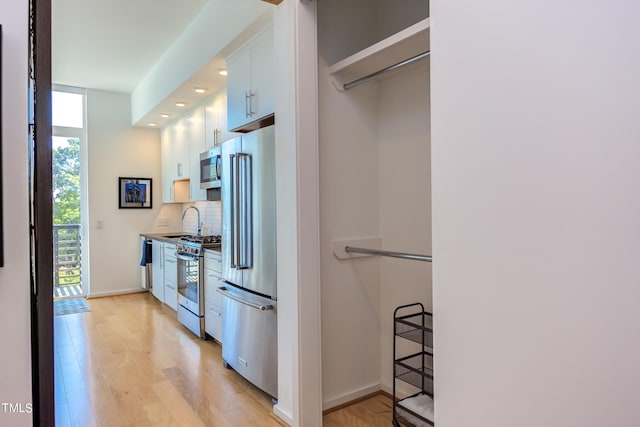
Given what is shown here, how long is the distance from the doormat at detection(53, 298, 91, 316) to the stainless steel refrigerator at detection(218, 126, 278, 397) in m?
2.88

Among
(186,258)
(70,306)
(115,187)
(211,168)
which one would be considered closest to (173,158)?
(115,187)

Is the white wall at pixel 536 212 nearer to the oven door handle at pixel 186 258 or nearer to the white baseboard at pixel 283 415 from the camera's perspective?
the white baseboard at pixel 283 415

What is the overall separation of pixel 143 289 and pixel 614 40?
605 centimetres

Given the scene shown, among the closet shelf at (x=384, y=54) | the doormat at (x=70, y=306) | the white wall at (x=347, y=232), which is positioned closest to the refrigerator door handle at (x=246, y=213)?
the white wall at (x=347, y=232)

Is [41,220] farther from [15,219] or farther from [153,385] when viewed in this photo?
[153,385]

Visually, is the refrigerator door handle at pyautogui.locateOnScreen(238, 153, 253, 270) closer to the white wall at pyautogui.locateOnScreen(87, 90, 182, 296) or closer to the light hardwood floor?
the light hardwood floor

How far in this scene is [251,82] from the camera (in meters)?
2.77

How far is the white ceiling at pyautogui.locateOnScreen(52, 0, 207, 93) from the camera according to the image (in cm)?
325

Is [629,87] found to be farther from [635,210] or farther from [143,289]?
[143,289]

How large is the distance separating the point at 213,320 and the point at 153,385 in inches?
33.6

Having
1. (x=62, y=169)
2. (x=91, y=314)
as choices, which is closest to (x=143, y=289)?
(x=91, y=314)

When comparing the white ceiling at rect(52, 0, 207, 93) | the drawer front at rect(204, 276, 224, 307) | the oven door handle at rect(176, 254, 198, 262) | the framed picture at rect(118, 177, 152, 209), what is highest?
the white ceiling at rect(52, 0, 207, 93)

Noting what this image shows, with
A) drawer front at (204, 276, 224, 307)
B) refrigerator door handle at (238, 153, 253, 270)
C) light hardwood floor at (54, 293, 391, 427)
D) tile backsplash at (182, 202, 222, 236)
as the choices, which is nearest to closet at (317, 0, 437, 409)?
light hardwood floor at (54, 293, 391, 427)

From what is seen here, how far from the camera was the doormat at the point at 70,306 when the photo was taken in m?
4.67
